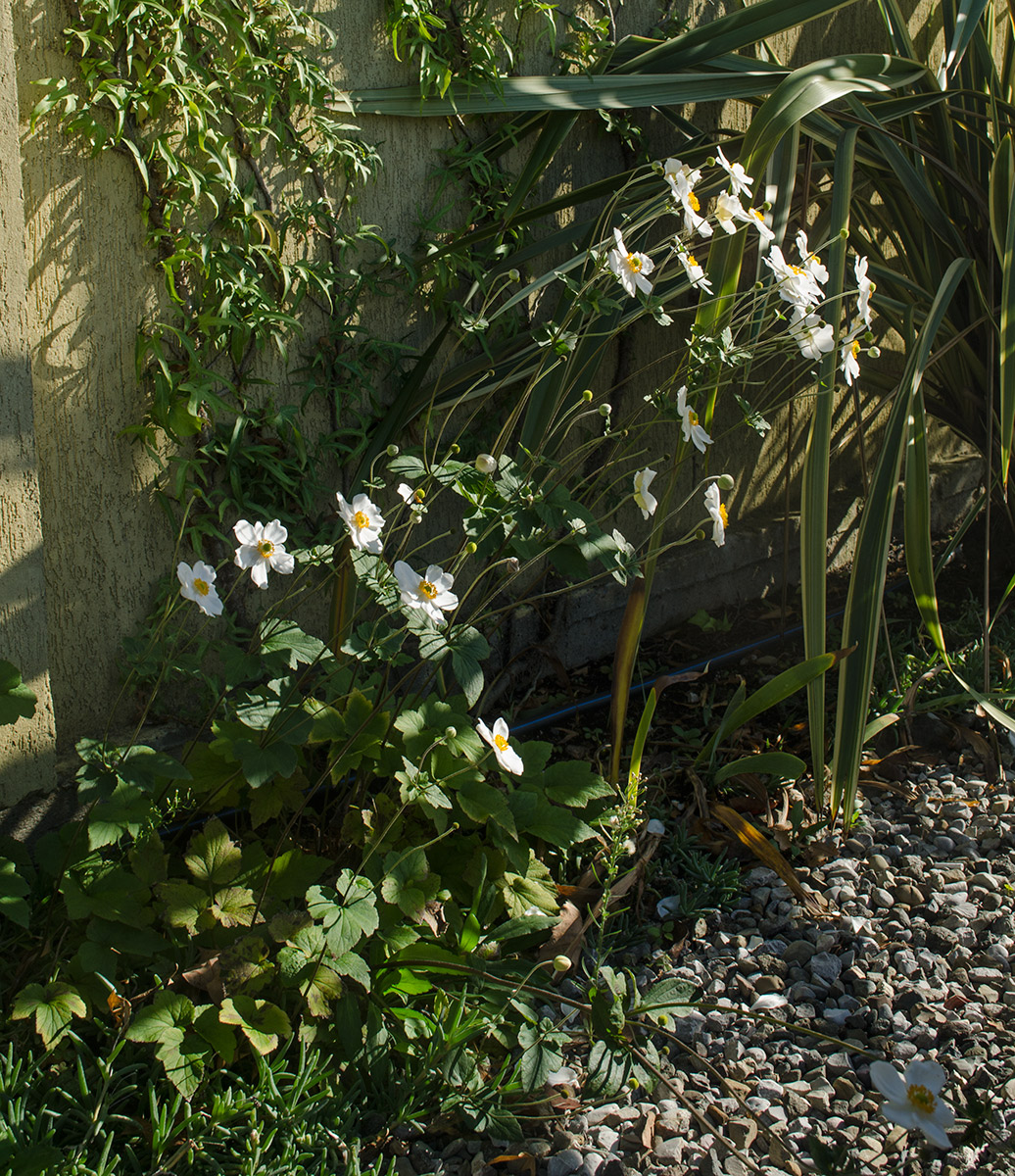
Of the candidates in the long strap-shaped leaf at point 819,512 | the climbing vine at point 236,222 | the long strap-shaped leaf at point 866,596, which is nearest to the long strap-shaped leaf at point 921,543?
the long strap-shaped leaf at point 866,596

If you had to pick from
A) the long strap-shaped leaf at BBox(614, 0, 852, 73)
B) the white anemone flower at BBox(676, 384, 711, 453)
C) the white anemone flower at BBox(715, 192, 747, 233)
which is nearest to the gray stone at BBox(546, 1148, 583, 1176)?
the white anemone flower at BBox(676, 384, 711, 453)

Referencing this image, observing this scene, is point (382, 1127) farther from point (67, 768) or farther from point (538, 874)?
point (67, 768)

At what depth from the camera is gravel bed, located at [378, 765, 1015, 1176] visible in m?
1.04

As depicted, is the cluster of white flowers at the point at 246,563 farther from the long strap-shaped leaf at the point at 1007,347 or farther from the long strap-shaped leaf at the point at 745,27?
the long strap-shaped leaf at the point at 745,27

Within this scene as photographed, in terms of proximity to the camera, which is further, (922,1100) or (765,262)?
(765,262)

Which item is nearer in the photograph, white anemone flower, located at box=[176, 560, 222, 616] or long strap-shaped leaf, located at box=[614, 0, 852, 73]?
white anemone flower, located at box=[176, 560, 222, 616]

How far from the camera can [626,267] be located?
3.58 feet

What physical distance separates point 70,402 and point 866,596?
4.16 feet

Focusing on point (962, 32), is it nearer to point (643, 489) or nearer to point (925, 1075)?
point (643, 489)

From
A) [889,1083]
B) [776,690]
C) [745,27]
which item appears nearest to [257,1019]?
[889,1083]

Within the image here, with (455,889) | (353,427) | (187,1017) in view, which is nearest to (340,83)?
(353,427)

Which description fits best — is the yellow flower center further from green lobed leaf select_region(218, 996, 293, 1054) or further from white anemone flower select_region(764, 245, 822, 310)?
white anemone flower select_region(764, 245, 822, 310)

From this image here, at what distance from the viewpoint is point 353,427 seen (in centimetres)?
177

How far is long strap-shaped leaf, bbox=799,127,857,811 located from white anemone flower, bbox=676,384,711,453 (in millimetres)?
286
